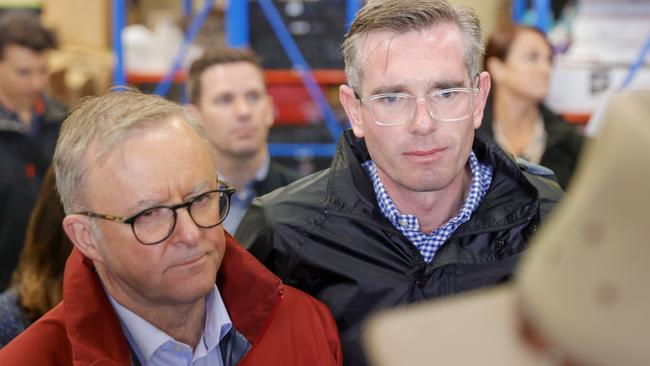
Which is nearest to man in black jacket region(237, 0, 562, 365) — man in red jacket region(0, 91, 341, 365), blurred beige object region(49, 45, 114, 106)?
man in red jacket region(0, 91, 341, 365)

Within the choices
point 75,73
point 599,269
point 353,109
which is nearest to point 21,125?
point 75,73

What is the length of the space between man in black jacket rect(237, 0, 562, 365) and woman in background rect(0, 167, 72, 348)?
52 centimetres

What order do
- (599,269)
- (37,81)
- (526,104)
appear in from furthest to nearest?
Answer: (37,81) → (526,104) → (599,269)

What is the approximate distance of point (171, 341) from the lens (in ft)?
6.64

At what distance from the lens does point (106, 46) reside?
7.54 meters

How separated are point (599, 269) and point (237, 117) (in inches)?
136

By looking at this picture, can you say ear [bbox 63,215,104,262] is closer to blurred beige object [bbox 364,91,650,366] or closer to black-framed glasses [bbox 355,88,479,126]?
black-framed glasses [bbox 355,88,479,126]

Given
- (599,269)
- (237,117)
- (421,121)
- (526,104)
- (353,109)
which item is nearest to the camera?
(599,269)

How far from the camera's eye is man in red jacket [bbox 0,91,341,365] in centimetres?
197

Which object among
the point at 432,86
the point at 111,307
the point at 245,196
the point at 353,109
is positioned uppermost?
the point at 432,86

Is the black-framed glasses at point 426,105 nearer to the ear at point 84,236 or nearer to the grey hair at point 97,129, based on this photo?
the grey hair at point 97,129

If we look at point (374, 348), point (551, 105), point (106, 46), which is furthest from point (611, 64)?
point (374, 348)

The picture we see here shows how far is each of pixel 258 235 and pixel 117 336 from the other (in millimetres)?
619

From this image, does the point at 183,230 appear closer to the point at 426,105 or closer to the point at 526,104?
the point at 426,105
